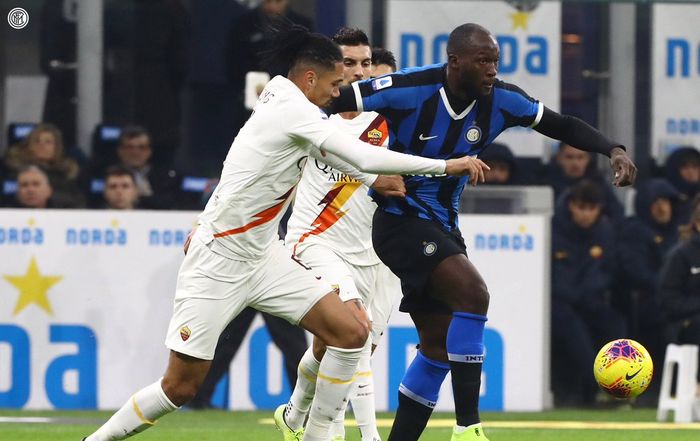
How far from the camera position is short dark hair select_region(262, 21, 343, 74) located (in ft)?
26.7

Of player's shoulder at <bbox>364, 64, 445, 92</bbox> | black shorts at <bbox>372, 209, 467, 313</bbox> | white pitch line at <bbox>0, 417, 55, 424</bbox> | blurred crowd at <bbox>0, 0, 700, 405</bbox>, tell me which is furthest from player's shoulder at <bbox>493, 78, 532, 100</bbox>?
white pitch line at <bbox>0, 417, 55, 424</bbox>

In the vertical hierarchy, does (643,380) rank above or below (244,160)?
below

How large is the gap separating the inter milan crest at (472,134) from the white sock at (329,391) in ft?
3.99

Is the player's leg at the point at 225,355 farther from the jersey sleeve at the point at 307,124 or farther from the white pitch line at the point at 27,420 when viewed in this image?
the jersey sleeve at the point at 307,124

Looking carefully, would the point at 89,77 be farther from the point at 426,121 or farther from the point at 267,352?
the point at 426,121

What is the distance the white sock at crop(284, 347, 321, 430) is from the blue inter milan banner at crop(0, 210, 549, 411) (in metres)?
3.44

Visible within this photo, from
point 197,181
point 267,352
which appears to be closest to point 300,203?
point 267,352

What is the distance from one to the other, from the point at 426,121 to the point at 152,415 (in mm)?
1992

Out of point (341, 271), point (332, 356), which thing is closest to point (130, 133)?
point (341, 271)

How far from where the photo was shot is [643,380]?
9.30 m

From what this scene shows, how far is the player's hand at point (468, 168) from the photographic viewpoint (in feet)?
25.1

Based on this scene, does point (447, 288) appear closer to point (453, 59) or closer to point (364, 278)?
point (453, 59)

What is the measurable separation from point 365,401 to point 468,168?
213 cm

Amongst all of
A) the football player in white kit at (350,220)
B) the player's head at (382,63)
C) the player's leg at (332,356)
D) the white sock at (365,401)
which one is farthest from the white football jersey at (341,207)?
the player's leg at (332,356)
